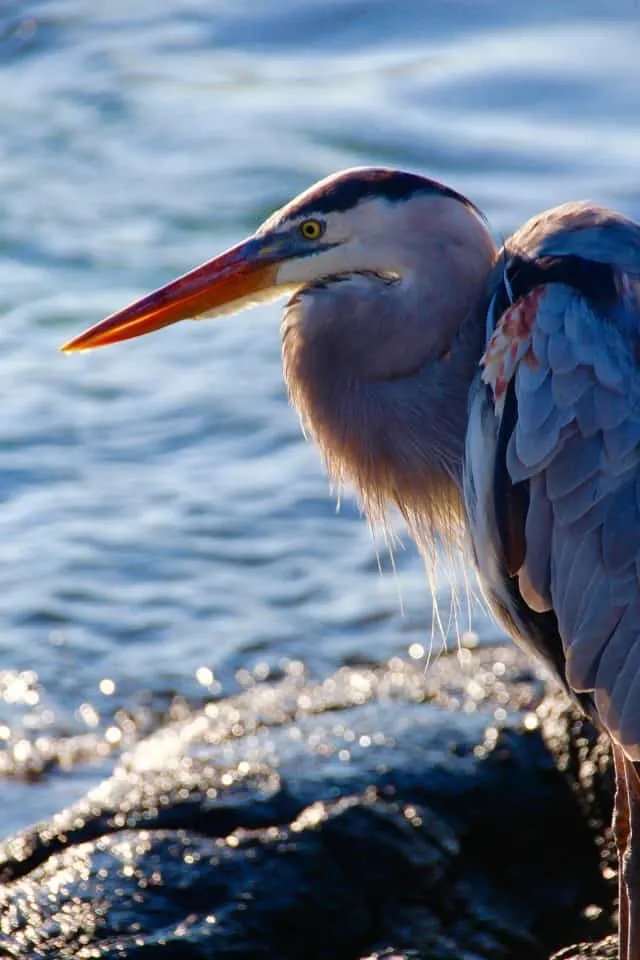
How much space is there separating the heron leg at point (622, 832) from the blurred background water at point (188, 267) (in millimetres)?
2022

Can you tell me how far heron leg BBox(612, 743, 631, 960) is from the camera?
4.13 meters

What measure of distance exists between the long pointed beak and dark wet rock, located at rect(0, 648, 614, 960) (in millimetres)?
1174

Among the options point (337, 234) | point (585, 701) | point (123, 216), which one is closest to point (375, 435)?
point (337, 234)

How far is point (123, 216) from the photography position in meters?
9.96

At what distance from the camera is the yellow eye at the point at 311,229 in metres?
4.09

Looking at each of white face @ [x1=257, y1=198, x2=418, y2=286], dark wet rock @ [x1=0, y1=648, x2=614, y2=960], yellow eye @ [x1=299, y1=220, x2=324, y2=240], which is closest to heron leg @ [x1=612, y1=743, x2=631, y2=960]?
dark wet rock @ [x1=0, y1=648, x2=614, y2=960]

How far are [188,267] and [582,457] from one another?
5.73 m

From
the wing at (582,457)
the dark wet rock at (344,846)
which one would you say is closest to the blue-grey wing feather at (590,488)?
the wing at (582,457)

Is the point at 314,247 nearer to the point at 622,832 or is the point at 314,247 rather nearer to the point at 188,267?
the point at 622,832

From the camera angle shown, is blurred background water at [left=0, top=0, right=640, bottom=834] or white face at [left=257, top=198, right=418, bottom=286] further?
blurred background water at [left=0, top=0, right=640, bottom=834]

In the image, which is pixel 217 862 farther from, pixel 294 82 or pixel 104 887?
pixel 294 82

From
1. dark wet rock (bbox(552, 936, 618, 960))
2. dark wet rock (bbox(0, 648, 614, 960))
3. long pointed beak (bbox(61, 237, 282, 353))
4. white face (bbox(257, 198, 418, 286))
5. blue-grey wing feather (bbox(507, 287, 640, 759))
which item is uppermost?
white face (bbox(257, 198, 418, 286))

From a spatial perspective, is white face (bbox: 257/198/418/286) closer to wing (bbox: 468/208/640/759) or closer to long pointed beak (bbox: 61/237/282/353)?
long pointed beak (bbox: 61/237/282/353)

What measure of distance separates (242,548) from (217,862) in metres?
3.02
